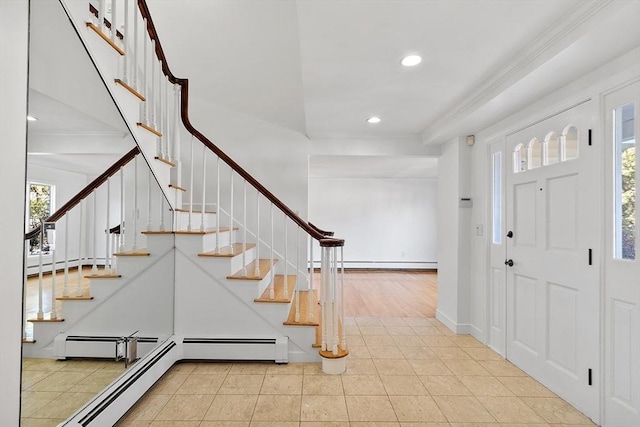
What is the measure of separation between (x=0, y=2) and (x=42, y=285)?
3.73 feet

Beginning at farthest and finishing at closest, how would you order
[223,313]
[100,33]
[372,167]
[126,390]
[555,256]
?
[372,167], [223,313], [555,256], [126,390], [100,33]

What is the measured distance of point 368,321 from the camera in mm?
4062

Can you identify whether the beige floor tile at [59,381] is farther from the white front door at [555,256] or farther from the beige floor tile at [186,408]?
the white front door at [555,256]

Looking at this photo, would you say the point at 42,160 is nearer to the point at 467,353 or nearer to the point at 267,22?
the point at 267,22

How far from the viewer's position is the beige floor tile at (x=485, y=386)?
2.38 metres

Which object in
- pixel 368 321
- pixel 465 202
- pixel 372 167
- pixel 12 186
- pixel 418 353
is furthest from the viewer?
pixel 372 167

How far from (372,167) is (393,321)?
3264 mm

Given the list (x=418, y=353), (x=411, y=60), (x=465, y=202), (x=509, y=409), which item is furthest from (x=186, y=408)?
(x=465, y=202)

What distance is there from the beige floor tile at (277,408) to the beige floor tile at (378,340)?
1262mm

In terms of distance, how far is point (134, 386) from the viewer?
2.14 m

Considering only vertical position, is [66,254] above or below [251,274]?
above

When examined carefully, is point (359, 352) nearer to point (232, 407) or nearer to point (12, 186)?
point (232, 407)

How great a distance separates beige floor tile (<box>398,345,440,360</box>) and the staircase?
768mm

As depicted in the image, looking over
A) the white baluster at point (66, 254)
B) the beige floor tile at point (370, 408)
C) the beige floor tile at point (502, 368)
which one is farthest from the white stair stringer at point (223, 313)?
the beige floor tile at point (502, 368)
